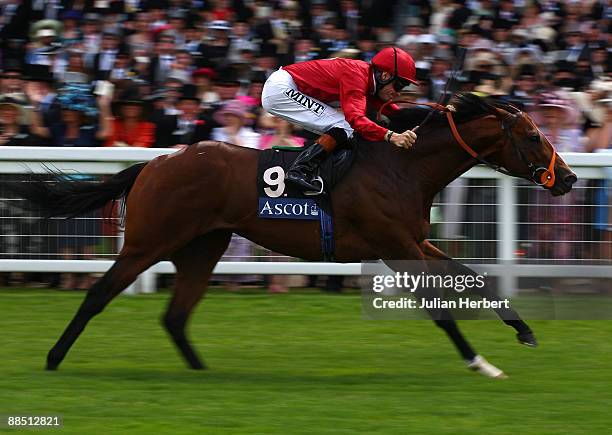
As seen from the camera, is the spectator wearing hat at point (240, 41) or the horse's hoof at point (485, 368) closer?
the horse's hoof at point (485, 368)

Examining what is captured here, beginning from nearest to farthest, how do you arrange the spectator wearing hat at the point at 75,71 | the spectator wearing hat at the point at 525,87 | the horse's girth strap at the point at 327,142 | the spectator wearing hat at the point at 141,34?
the horse's girth strap at the point at 327,142 → the spectator wearing hat at the point at 525,87 → the spectator wearing hat at the point at 75,71 → the spectator wearing hat at the point at 141,34

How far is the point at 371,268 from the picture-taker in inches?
300

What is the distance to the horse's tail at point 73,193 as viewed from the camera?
21.6 ft

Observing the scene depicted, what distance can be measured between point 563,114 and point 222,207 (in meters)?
3.90

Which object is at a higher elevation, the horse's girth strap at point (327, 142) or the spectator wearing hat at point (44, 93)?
the horse's girth strap at point (327, 142)

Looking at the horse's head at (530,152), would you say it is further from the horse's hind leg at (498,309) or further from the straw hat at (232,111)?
the straw hat at (232,111)

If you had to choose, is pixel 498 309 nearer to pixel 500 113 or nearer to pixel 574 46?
pixel 500 113

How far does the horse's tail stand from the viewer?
657 cm

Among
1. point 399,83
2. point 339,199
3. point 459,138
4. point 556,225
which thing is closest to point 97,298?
point 339,199

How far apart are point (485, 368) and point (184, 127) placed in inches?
163

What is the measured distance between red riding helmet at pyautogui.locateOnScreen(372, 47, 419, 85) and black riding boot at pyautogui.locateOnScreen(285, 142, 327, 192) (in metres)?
0.57

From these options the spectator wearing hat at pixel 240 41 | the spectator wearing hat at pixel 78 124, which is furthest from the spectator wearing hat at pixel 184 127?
the spectator wearing hat at pixel 240 41

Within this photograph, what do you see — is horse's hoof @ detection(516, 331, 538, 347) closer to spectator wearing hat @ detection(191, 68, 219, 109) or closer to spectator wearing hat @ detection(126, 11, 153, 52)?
spectator wearing hat @ detection(191, 68, 219, 109)

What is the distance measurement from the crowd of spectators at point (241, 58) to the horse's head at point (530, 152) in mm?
2005
